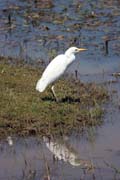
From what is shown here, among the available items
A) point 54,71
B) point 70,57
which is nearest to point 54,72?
point 54,71

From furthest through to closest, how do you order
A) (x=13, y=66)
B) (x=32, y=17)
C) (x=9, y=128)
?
1. (x=32, y=17)
2. (x=13, y=66)
3. (x=9, y=128)

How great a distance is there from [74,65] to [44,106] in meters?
3.36

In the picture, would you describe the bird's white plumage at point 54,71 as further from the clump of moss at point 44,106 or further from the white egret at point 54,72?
the clump of moss at point 44,106

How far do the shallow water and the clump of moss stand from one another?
0.77 feet

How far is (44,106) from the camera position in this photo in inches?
462

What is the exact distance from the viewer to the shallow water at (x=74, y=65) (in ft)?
31.1

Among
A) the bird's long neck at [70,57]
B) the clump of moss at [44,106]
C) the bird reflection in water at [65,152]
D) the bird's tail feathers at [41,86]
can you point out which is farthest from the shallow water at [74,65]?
the bird's tail feathers at [41,86]

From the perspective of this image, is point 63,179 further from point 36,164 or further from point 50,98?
point 50,98

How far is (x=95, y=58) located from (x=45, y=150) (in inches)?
226

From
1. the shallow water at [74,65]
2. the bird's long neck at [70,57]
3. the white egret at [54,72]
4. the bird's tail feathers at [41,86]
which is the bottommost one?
the shallow water at [74,65]

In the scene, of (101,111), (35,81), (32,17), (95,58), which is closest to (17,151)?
(101,111)

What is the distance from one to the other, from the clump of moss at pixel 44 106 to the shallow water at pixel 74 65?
9.3 inches

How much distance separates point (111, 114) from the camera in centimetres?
1180

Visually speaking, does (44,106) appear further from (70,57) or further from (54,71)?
(70,57)
